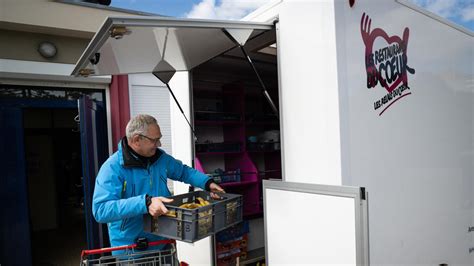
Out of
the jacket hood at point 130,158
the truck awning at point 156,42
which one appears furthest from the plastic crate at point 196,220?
the truck awning at point 156,42

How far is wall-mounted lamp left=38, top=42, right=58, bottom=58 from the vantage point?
4570 mm

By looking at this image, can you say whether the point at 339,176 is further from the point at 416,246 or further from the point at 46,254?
the point at 46,254

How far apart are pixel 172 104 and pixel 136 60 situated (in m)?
1.13

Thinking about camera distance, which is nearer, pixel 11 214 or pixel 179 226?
pixel 179 226

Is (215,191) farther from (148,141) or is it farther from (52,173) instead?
(52,173)

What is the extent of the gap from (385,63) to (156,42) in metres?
1.61

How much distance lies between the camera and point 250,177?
166 inches

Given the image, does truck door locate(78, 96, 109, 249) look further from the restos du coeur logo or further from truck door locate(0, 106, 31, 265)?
the restos du coeur logo

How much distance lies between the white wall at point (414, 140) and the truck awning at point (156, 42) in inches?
29.9

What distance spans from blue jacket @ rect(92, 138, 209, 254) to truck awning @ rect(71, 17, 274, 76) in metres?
0.70

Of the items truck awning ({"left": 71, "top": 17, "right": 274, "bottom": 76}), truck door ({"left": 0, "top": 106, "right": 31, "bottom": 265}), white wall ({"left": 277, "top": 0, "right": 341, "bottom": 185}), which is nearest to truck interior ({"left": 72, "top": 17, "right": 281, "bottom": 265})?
truck awning ({"left": 71, "top": 17, "right": 274, "bottom": 76})

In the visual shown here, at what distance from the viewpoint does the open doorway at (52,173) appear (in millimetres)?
6977

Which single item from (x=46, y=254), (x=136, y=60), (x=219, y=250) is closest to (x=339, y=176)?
(x=136, y=60)

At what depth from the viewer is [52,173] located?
7.48 m
